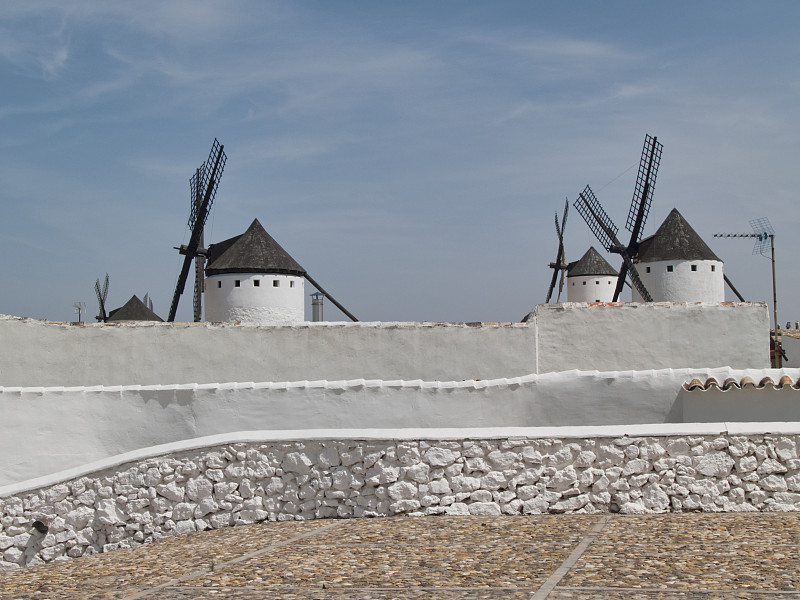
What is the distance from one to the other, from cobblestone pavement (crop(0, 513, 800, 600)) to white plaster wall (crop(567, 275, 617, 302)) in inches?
1053

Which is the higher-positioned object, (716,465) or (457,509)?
(716,465)

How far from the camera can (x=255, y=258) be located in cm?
2061

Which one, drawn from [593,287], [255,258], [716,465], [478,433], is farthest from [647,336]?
[593,287]

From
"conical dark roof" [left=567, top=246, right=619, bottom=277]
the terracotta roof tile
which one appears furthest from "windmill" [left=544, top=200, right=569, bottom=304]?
the terracotta roof tile

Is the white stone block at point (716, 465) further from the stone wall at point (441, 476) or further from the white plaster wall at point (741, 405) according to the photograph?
the white plaster wall at point (741, 405)

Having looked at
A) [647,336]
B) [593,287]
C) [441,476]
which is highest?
[593,287]

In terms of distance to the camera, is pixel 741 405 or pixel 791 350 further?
pixel 791 350

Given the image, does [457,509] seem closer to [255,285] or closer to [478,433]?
[478,433]

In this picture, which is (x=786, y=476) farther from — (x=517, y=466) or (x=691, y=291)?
(x=691, y=291)

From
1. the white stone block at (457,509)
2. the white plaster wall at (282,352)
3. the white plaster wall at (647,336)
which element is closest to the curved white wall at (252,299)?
the white plaster wall at (282,352)

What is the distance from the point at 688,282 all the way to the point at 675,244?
1.15m

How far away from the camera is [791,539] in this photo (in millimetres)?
5945

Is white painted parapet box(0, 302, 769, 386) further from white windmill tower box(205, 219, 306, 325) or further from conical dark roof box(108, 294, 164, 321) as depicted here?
conical dark roof box(108, 294, 164, 321)

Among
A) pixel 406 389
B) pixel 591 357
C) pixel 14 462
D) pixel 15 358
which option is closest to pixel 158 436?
pixel 14 462
